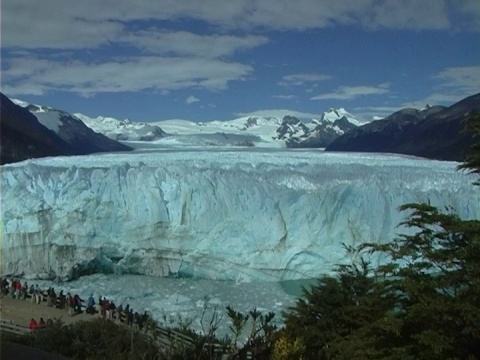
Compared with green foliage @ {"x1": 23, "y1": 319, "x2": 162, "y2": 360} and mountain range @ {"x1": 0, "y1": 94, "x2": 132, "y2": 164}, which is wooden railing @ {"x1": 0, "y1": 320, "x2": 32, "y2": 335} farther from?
mountain range @ {"x1": 0, "y1": 94, "x2": 132, "y2": 164}

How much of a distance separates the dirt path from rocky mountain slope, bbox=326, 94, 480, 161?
19.2m

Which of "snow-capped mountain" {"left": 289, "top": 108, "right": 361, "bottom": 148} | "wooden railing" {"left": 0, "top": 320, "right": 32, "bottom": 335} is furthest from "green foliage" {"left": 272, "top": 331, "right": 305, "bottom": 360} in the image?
"snow-capped mountain" {"left": 289, "top": 108, "right": 361, "bottom": 148}

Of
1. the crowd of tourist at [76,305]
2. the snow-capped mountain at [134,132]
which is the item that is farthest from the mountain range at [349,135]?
the crowd of tourist at [76,305]

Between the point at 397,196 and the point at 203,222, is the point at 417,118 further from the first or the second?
the point at 203,222

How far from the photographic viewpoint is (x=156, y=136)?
5947 cm

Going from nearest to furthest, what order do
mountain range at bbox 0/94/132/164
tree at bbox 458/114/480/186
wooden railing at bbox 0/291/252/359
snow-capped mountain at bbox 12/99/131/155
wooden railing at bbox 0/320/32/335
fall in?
tree at bbox 458/114/480/186, wooden railing at bbox 0/291/252/359, wooden railing at bbox 0/320/32/335, mountain range at bbox 0/94/132/164, snow-capped mountain at bbox 12/99/131/155

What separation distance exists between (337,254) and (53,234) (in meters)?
7.67

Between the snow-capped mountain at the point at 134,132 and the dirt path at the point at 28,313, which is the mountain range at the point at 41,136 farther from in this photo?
the dirt path at the point at 28,313

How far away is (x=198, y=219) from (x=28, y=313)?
560 cm

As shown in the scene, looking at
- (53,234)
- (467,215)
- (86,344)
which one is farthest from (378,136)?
(86,344)

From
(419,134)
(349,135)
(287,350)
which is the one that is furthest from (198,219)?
(349,135)

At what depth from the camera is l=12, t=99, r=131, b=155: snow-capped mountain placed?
40.8 m

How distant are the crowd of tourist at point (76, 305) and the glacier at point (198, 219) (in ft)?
6.11

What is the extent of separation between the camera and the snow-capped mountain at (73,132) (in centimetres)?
4078
